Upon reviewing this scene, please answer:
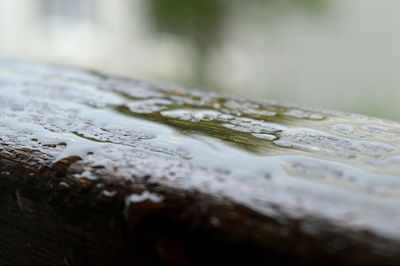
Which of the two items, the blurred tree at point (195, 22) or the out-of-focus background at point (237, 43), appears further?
the out-of-focus background at point (237, 43)

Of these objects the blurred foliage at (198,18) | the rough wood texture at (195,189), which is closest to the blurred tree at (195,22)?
the blurred foliage at (198,18)

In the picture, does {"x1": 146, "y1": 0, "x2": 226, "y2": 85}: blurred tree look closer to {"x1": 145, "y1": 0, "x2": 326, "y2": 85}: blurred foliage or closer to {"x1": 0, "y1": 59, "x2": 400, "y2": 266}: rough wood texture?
{"x1": 145, "y1": 0, "x2": 326, "y2": 85}: blurred foliage

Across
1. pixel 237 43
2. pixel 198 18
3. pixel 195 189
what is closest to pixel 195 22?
pixel 198 18

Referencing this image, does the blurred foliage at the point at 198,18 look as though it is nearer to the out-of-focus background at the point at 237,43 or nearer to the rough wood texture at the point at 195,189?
the out-of-focus background at the point at 237,43

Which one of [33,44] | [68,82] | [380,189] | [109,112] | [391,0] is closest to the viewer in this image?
[380,189]

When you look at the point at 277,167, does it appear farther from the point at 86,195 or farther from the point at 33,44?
the point at 33,44

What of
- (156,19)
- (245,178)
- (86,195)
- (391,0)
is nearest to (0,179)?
(86,195)

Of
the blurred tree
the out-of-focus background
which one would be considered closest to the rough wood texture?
the out-of-focus background

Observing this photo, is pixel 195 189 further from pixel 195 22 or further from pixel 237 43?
pixel 237 43
